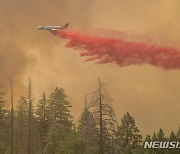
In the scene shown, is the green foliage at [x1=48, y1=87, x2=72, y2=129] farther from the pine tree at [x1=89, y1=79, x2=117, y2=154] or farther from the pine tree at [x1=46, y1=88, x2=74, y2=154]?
the pine tree at [x1=89, y1=79, x2=117, y2=154]

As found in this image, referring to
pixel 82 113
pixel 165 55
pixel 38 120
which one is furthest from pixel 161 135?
pixel 38 120

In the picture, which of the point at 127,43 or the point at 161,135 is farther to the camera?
the point at 127,43

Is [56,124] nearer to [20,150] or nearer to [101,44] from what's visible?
[20,150]

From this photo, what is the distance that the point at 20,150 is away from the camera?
94125mm

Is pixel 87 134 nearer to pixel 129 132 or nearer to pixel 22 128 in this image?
pixel 129 132

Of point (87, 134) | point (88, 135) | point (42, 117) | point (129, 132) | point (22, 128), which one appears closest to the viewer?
point (88, 135)

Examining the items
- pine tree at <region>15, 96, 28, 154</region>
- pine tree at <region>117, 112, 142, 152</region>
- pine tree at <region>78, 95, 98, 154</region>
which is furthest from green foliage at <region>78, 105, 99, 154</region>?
pine tree at <region>15, 96, 28, 154</region>

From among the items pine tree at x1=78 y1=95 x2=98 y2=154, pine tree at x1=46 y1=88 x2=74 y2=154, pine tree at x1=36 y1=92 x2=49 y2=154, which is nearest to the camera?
pine tree at x1=78 y1=95 x2=98 y2=154

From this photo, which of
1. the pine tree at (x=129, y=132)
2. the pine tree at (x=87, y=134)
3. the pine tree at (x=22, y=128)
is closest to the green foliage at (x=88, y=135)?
the pine tree at (x=87, y=134)

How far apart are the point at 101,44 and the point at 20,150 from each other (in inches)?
1042

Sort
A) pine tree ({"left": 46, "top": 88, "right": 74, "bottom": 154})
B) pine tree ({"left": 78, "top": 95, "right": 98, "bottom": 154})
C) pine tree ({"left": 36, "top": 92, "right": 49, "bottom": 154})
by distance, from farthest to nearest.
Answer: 1. pine tree ({"left": 36, "top": 92, "right": 49, "bottom": 154})
2. pine tree ({"left": 46, "top": 88, "right": 74, "bottom": 154})
3. pine tree ({"left": 78, "top": 95, "right": 98, "bottom": 154})

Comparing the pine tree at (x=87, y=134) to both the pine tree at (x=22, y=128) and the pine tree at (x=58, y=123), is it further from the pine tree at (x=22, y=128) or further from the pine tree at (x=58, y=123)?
the pine tree at (x=22, y=128)

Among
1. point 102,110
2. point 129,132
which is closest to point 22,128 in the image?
point 129,132

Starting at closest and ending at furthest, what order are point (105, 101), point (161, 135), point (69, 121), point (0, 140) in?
1. point (105, 101)
2. point (161, 135)
3. point (0, 140)
4. point (69, 121)
